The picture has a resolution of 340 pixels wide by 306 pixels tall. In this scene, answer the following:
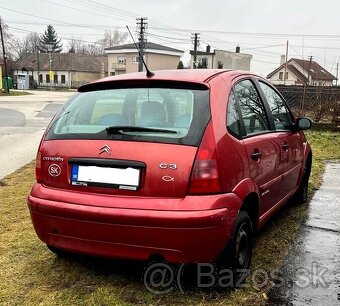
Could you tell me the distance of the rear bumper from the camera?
2.79 metres

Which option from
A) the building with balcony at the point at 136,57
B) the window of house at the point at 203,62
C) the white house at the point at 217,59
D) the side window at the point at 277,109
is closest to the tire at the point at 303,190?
the side window at the point at 277,109

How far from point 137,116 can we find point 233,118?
0.72 metres

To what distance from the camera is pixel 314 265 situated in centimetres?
376

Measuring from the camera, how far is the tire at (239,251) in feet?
10.00

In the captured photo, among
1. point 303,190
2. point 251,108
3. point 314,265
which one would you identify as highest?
point 251,108

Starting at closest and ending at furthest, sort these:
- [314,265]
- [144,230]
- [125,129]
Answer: [144,230] < [125,129] < [314,265]

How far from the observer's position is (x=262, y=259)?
3.81 metres

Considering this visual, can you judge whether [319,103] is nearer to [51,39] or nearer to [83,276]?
[83,276]

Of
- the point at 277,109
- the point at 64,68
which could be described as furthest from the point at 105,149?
the point at 64,68

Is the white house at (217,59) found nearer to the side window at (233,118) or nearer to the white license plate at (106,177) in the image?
the side window at (233,118)

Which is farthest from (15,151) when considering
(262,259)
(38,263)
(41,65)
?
Answer: (41,65)

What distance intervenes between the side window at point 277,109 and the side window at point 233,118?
1.03 m

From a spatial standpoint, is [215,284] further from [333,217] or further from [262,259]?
[333,217]

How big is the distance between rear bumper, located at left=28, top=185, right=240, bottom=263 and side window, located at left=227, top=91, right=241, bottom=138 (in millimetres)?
511
